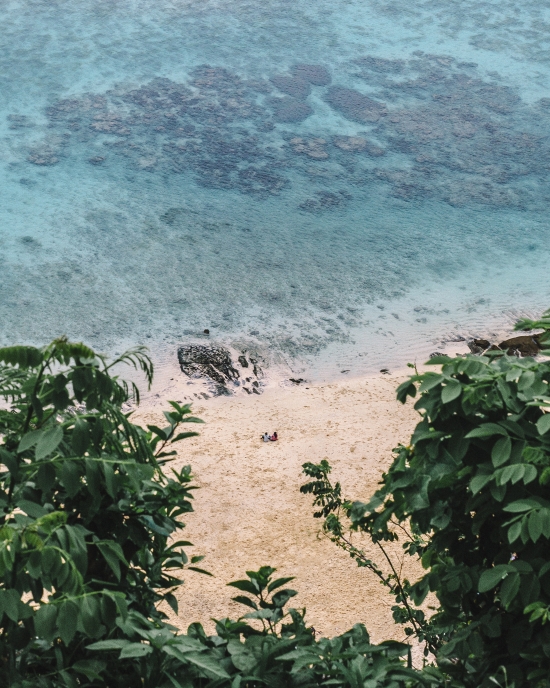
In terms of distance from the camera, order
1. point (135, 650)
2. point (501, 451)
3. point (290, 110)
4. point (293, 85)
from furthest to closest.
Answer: point (293, 85) → point (290, 110) → point (501, 451) → point (135, 650)

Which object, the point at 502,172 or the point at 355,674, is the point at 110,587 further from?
the point at 502,172

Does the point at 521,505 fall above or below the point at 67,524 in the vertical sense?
above

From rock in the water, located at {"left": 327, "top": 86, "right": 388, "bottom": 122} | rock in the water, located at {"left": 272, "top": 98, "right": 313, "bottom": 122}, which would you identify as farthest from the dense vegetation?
rock in the water, located at {"left": 327, "top": 86, "right": 388, "bottom": 122}

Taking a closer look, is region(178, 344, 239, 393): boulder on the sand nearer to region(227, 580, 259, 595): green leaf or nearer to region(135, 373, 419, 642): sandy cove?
region(135, 373, 419, 642): sandy cove

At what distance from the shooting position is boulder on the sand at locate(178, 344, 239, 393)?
7.77 metres

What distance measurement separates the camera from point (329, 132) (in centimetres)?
1167

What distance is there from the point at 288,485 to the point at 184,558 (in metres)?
3.73

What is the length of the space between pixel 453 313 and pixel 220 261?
2.34 metres

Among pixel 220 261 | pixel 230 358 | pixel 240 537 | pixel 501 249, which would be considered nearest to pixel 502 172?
pixel 501 249

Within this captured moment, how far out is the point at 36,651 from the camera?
217 cm

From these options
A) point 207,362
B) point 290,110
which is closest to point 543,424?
point 207,362

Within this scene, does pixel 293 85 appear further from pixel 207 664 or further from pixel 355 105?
pixel 207 664

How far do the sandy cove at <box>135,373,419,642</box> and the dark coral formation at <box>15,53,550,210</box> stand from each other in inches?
150

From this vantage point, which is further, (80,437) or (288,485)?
(288,485)
